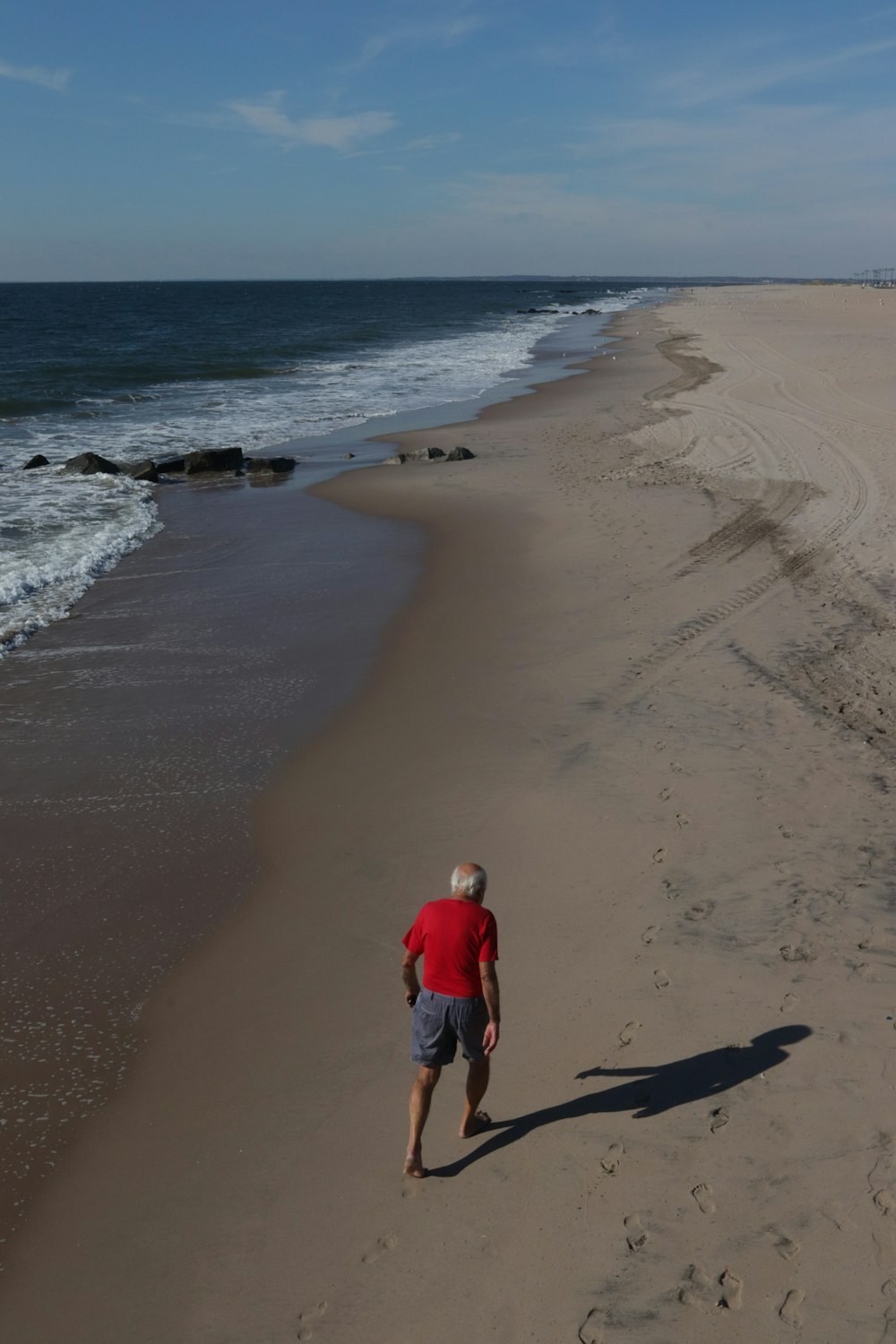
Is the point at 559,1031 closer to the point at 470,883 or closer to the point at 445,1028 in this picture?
the point at 445,1028

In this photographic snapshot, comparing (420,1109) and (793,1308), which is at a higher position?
(420,1109)

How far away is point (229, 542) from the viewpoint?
49.6 feet

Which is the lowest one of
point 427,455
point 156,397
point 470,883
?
point 470,883

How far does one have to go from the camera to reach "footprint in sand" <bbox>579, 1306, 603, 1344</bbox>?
3.43 meters

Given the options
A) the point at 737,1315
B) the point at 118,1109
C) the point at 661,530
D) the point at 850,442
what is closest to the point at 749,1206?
the point at 737,1315

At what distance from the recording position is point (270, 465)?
20.1m

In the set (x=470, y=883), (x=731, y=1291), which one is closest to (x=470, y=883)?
(x=470, y=883)

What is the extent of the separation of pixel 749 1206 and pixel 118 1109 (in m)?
2.96

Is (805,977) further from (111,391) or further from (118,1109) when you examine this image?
(111,391)

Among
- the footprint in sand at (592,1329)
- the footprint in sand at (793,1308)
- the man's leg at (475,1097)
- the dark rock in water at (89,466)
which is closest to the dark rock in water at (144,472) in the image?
the dark rock in water at (89,466)

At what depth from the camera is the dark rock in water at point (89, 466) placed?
20109mm

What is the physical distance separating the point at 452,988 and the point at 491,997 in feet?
0.58

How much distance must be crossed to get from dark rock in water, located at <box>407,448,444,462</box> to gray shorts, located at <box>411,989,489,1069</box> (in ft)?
55.7

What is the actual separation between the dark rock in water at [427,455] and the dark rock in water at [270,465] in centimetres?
266
